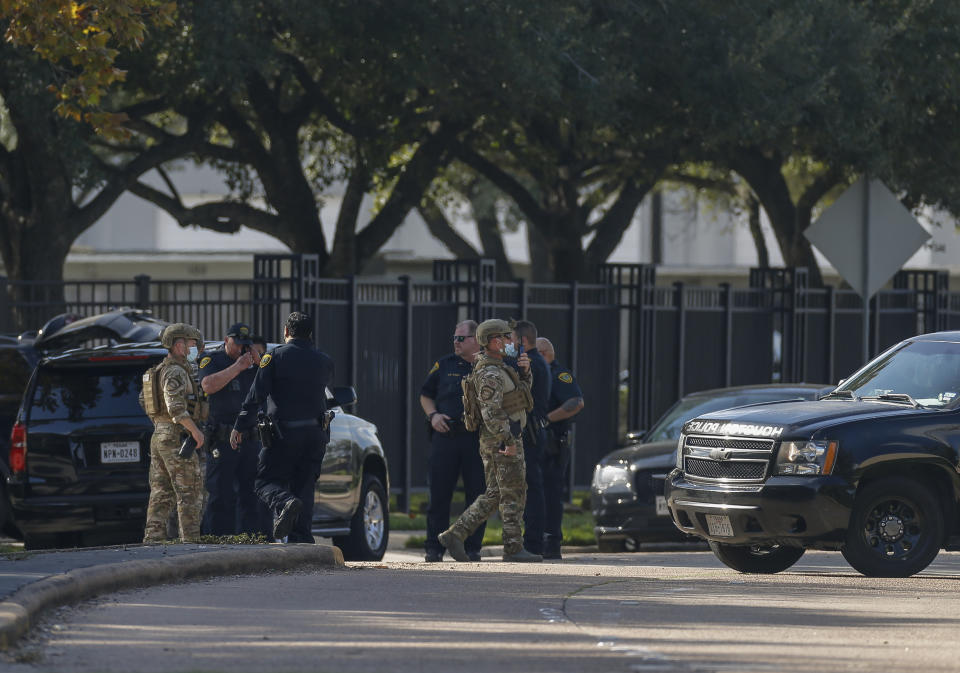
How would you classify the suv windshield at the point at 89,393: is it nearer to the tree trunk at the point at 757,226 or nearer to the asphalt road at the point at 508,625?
the asphalt road at the point at 508,625

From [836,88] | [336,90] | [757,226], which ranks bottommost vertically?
[757,226]

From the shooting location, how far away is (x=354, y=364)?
19.2 meters

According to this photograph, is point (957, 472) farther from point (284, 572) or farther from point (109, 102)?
point (109, 102)

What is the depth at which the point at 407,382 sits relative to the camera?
19.8m

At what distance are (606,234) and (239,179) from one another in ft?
19.3

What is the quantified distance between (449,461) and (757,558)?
9.09 feet

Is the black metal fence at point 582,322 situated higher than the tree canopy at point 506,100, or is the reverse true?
the tree canopy at point 506,100

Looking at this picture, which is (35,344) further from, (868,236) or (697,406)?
(868,236)

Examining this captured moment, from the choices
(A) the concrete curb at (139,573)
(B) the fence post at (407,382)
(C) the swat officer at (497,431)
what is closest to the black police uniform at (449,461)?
(C) the swat officer at (497,431)

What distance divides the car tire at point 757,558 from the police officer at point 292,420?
2.91m

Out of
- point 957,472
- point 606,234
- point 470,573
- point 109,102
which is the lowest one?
point 470,573

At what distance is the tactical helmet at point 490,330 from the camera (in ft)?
43.6

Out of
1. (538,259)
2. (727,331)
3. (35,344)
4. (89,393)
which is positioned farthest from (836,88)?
(538,259)

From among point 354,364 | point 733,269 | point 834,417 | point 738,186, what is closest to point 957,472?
point 834,417
